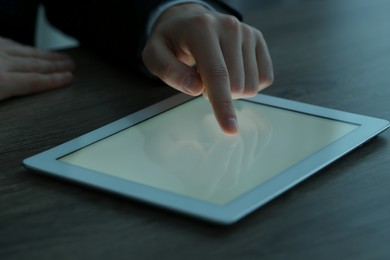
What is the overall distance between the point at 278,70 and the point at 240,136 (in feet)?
0.95

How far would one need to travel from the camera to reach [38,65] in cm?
102

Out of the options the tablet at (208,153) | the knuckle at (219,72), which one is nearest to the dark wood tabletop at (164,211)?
the tablet at (208,153)

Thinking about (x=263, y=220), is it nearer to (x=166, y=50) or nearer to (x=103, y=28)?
(x=166, y=50)

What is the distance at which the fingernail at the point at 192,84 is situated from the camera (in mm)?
844

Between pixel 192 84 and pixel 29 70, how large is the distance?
11.9 inches

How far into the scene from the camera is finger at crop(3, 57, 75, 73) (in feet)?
3.28

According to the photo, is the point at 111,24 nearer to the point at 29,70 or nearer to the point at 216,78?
the point at 29,70

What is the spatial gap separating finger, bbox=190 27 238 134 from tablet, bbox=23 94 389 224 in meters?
0.02

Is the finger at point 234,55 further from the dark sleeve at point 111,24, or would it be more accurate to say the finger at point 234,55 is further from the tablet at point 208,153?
the dark sleeve at point 111,24

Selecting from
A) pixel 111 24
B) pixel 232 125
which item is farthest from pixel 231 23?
pixel 111 24

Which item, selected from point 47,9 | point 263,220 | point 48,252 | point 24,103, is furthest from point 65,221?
point 47,9

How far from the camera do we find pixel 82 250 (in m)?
0.55

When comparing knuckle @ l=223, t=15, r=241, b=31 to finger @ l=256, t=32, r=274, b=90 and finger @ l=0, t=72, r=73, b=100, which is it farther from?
finger @ l=0, t=72, r=73, b=100

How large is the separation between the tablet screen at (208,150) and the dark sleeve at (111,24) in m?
0.26
